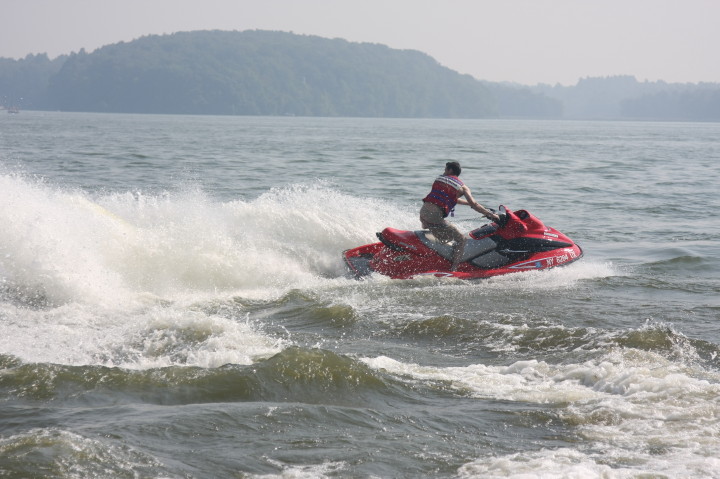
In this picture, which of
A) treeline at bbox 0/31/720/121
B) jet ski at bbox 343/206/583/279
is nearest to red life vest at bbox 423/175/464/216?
jet ski at bbox 343/206/583/279

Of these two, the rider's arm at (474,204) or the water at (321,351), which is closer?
the water at (321,351)

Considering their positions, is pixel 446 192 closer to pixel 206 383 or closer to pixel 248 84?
pixel 206 383

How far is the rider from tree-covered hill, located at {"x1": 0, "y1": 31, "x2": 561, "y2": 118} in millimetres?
144744

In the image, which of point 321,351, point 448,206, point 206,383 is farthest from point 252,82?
point 206,383

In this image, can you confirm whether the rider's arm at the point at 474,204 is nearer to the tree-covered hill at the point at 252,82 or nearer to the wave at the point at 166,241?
the wave at the point at 166,241

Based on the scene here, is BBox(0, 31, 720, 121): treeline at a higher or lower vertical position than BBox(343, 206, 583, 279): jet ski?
higher

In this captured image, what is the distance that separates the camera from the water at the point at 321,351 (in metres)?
4.93

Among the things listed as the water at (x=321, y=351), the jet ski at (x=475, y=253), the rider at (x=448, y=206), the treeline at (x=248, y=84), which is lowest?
the water at (x=321, y=351)

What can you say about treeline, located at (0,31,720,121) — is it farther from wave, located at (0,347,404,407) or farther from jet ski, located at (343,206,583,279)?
wave, located at (0,347,404,407)

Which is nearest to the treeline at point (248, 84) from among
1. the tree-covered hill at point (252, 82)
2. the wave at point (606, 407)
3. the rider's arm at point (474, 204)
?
the tree-covered hill at point (252, 82)

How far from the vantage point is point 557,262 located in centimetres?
1107

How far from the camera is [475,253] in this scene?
10.9m

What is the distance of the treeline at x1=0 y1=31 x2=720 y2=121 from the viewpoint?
152125mm

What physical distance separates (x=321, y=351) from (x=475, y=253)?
4554 millimetres
